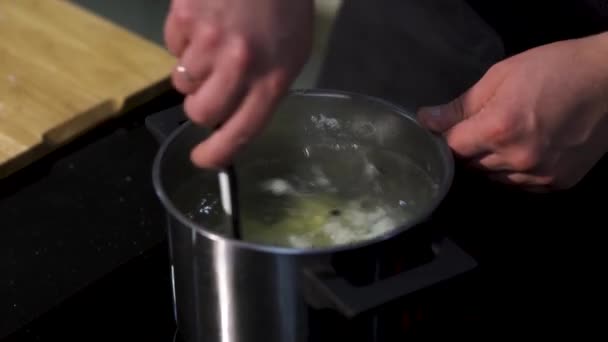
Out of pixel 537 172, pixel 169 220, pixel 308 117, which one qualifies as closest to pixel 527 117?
pixel 537 172

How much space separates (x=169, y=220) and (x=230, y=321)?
76 mm

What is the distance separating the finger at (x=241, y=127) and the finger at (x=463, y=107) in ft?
0.55

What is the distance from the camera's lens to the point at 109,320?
67 centimetres

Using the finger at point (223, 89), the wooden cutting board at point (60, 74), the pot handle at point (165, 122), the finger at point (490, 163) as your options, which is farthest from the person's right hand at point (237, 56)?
the wooden cutting board at point (60, 74)

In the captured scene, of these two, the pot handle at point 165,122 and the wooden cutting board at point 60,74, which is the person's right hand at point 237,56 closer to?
the pot handle at point 165,122

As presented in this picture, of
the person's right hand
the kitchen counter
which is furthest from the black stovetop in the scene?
the person's right hand

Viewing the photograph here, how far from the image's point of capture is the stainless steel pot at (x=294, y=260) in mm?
489

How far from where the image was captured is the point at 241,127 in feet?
1.61

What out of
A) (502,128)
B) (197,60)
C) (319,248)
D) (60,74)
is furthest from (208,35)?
(60,74)

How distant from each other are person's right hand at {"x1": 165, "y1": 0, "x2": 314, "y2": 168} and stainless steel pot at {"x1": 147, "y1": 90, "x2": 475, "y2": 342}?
0.07 metres

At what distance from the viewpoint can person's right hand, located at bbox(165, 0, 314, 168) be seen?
46 centimetres

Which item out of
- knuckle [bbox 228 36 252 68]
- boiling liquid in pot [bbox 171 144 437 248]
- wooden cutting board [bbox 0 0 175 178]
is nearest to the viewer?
knuckle [bbox 228 36 252 68]

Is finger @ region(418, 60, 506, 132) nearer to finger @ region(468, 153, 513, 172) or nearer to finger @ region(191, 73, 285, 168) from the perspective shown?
finger @ region(468, 153, 513, 172)

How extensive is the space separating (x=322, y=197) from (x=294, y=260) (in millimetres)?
159
